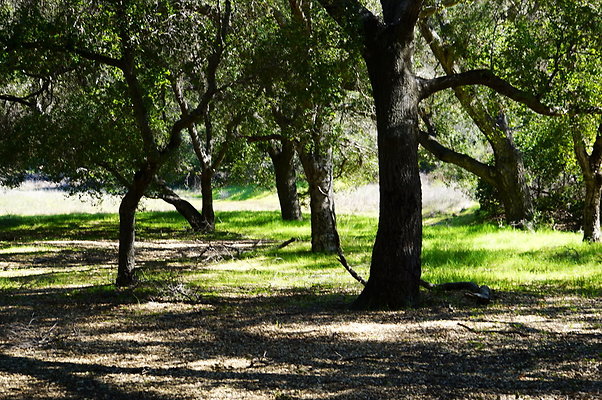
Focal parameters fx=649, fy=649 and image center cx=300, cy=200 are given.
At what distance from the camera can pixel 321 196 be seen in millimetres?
14844

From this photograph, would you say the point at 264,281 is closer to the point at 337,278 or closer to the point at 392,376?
the point at 337,278

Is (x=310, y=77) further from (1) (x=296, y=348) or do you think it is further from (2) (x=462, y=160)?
(2) (x=462, y=160)

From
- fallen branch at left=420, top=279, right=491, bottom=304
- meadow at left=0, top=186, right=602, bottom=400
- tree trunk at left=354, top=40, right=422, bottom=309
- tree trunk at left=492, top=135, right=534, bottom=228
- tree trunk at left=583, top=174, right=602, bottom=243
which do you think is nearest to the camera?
meadow at left=0, top=186, right=602, bottom=400

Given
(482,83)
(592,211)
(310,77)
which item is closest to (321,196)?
(310,77)

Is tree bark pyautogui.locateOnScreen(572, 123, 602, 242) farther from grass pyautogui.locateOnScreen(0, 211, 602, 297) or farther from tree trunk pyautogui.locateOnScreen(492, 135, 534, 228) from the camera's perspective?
tree trunk pyautogui.locateOnScreen(492, 135, 534, 228)

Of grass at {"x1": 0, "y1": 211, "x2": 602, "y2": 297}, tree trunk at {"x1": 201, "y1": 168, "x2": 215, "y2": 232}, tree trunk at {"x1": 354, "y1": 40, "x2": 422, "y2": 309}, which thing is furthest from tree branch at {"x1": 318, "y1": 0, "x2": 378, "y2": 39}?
tree trunk at {"x1": 201, "y1": 168, "x2": 215, "y2": 232}

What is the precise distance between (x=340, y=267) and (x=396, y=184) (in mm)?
4994

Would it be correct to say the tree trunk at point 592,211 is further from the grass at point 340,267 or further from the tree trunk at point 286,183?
the tree trunk at point 286,183

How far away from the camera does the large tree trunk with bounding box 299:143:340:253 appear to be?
48.2ft

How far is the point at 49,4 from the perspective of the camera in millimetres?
11062

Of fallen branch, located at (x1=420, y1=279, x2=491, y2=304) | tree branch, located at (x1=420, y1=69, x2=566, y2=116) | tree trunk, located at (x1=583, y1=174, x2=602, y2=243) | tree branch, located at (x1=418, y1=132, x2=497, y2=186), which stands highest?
tree branch, located at (x1=420, y1=69, x2=566, y2=116)

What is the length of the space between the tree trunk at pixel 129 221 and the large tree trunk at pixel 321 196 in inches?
197

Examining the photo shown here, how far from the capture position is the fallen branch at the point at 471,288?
883cm

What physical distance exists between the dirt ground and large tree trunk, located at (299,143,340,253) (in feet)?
16.0
